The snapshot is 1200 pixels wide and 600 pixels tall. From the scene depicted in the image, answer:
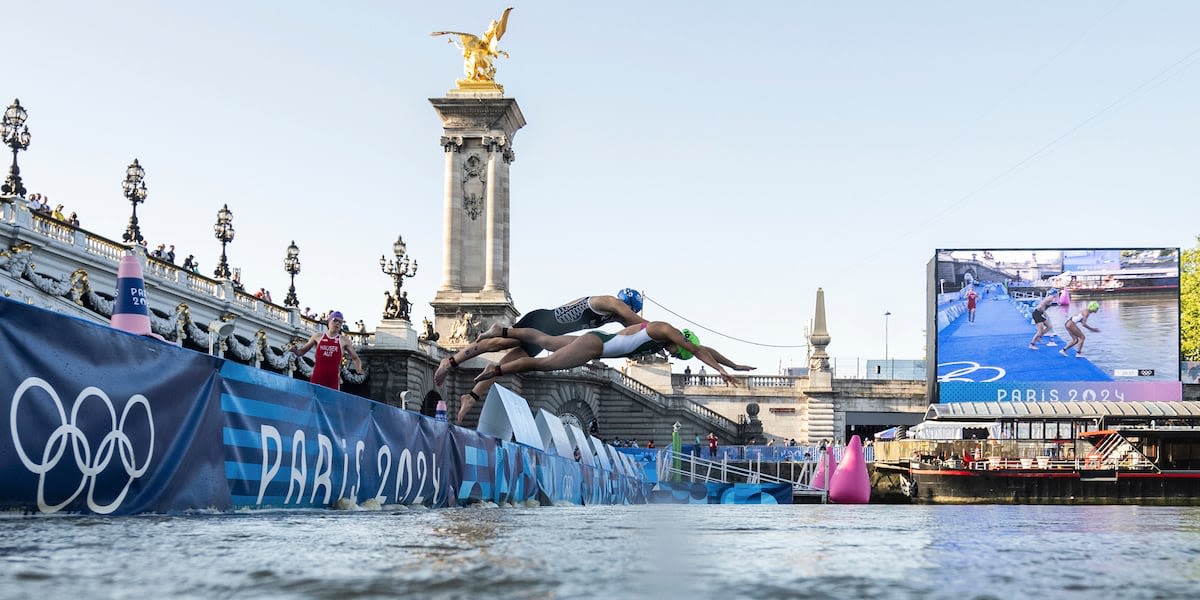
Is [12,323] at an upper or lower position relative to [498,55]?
lower

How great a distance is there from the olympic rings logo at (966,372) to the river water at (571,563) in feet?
190

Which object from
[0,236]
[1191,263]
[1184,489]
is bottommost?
[1184,489]

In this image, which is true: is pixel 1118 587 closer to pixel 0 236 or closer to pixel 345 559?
pixel 345 559

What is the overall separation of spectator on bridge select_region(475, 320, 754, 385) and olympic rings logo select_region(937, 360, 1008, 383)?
48.8 m

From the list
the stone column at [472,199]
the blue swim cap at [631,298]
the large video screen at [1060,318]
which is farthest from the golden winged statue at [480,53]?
the blue swim cap at [631,298]

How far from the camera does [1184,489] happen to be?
52438 millimetres

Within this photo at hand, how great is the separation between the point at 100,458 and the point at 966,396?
193 feet

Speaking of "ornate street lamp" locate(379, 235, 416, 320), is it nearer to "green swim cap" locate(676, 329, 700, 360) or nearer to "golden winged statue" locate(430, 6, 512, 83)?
"golden winged statue" locate(430, 6, 512, 83)

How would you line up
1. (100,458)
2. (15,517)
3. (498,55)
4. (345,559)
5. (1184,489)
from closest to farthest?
(345,559), (15,517), (100,458), (1184,489), (498,55)

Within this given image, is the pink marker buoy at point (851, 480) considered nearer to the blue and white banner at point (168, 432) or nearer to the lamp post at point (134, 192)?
the lamp post at point (134, 192)

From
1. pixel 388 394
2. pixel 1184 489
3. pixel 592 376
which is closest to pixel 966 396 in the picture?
pixel 1184 489

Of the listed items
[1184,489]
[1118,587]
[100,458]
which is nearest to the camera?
[1118,587]

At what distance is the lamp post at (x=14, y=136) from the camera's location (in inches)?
1368

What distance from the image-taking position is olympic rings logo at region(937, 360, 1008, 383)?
62.7m
